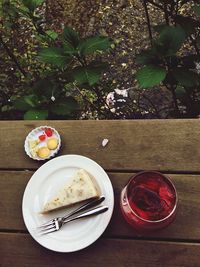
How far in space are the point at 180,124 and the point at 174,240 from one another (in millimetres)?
330

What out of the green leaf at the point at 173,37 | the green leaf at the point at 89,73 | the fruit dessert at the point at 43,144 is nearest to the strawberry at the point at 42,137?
the fruit dessert at the point at 43,144

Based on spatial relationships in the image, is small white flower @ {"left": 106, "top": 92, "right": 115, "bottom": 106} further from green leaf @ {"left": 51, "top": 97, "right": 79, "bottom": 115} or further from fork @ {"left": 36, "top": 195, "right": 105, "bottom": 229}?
fork @ {"left": 36, "top": 195, "right": 105, "bottom": 229}

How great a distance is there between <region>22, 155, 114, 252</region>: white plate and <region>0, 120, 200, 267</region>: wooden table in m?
0.04

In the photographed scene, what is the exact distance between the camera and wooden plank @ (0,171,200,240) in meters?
1.08

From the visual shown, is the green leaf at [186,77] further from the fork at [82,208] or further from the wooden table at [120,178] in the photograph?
the fork at [82,208]

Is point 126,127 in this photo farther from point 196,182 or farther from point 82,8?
point 82,8

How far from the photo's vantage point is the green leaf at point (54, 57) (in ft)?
4.27

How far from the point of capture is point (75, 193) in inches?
43.3

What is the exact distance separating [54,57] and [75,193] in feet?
1.53

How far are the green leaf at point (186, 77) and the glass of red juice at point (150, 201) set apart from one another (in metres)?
0.45

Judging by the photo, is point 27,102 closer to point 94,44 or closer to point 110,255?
point 94,44

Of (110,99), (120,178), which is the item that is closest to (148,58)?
(120,178)

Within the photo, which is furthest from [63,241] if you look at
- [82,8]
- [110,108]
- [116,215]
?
[82,8]

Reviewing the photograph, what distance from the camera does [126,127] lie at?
1.20 meters
